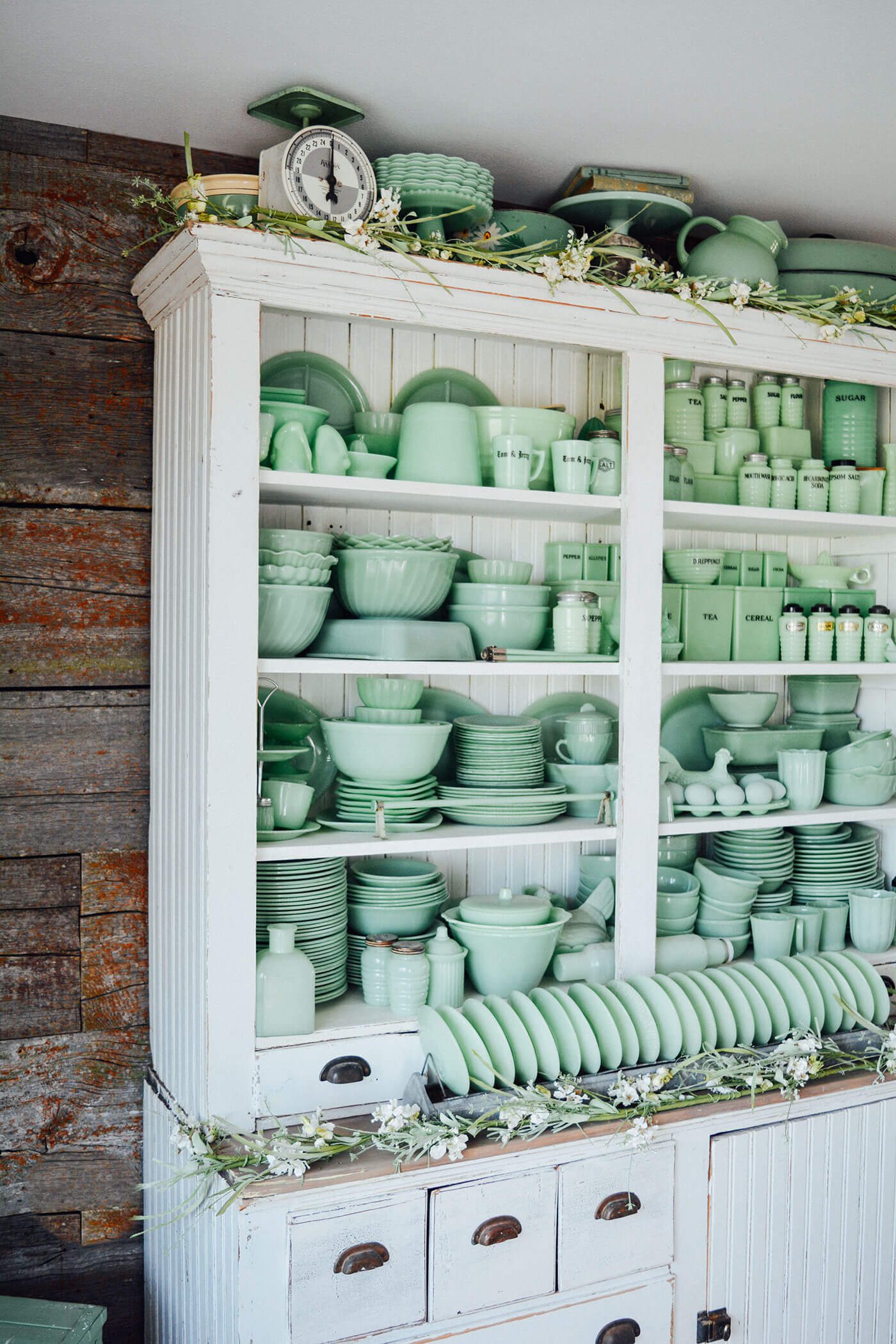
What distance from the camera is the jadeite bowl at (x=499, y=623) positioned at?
2.25 meters

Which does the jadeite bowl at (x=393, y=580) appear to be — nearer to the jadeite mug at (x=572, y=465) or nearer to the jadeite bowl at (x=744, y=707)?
the jadeite mug at (x=572, y=465)

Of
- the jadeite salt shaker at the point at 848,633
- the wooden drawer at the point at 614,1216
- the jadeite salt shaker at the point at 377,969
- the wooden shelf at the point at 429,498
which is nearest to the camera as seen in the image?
the wooden drawer at the point at 614,1216

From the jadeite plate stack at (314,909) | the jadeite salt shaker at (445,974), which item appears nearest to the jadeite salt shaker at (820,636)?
the jadeite salt shaker at (445,974)

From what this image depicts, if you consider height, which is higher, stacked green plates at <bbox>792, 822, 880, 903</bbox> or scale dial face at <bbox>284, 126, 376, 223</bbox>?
scale dial face at <bbox>284, 126, 376, 223</bbox>

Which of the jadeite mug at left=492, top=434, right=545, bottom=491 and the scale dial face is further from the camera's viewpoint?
the jadeite mug at left=492, top=434, right=545, bottom=491

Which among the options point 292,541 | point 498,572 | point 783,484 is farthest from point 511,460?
point 783,484

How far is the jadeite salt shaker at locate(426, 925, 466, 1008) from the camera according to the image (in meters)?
2.10

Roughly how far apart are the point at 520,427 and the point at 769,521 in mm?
633

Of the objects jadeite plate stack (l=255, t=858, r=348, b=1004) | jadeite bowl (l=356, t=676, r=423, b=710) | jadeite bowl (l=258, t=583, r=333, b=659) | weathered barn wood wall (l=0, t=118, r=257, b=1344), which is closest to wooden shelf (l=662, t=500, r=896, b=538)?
jadeite bowl (l=356, t=676, r=423, b=710)

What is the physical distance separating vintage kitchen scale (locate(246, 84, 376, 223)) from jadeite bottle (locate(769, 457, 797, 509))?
3.62 ft

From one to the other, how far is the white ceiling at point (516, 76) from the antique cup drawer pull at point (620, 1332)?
7.16 feet

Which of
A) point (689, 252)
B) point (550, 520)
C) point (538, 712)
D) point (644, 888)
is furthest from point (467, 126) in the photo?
point (644, 888)

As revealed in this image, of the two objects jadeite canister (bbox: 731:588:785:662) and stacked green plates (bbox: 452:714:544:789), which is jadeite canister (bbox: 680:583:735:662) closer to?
jadeite canister (bbox: 731:588:785:662)

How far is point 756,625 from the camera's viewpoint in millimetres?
2572
